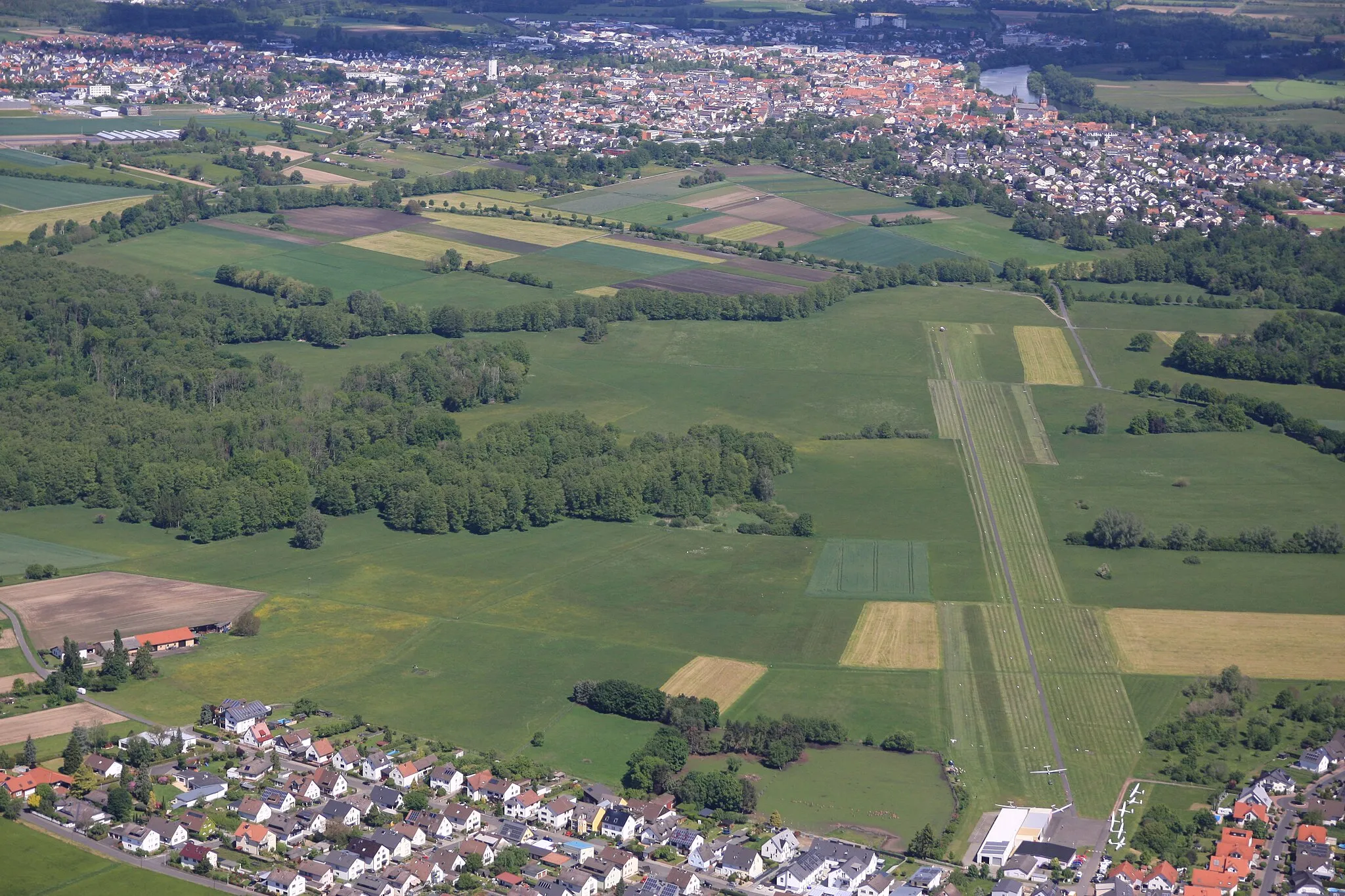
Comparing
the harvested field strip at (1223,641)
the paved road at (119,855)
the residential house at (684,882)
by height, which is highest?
the harvested field strip at (1223,641)

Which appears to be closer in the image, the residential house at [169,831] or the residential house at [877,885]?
the residential house at [877,885]

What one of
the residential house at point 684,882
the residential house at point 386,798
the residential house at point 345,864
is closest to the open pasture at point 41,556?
the residential house at point 386,798

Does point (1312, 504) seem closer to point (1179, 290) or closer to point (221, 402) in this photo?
point (1179, 290)

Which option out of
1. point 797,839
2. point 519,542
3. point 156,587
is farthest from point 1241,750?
point 156,587

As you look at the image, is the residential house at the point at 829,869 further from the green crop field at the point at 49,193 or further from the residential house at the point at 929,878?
the green crop field at the point at 49,193

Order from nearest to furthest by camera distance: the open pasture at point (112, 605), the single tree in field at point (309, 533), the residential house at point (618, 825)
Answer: the residential house at point (618, 825)
the open pasture at point (112, 605)
the single tree in field at point (309, 533)

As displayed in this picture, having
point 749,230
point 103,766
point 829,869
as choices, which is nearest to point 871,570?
point 829,869
